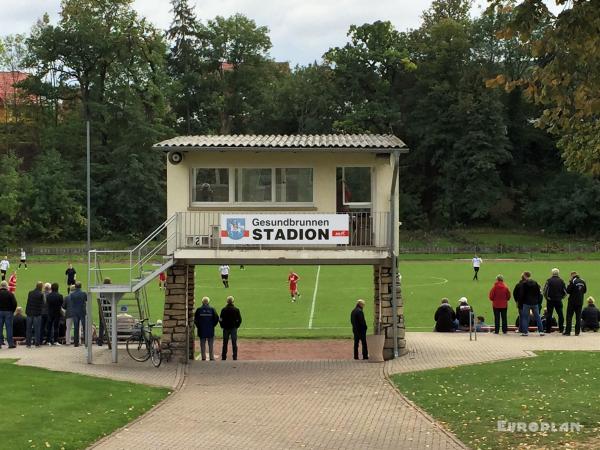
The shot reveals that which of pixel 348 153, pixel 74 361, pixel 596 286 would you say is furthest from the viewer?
pixel 596 286

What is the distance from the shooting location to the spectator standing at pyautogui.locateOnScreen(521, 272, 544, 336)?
76.9ft

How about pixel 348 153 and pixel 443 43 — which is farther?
pixel 443 43

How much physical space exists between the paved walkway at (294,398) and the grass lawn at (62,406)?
42 cm

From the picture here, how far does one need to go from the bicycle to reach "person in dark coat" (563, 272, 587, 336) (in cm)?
1101

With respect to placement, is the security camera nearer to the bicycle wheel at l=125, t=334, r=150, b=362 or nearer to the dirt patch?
the bicycle wheel at l=125, t=334, r=150, b=362

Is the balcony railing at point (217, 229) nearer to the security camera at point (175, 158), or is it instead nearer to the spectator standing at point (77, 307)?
the security camera at point (175, 158)

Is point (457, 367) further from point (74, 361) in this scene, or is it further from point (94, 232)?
point (94, 232)

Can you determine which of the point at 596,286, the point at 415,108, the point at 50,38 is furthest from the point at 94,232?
the point at 596,286

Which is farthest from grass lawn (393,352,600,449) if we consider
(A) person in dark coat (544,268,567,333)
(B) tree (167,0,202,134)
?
(B) tree (167,0,202,134)

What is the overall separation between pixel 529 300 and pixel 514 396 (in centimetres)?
875

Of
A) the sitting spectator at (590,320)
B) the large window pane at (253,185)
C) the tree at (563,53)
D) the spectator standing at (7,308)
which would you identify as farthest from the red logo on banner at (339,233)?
the tree at (563,53)

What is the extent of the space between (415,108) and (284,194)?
72.8 m

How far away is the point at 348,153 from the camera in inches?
867

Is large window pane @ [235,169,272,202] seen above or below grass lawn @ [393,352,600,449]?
above
